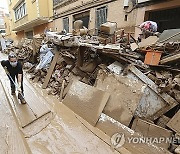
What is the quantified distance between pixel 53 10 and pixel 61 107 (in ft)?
32.3

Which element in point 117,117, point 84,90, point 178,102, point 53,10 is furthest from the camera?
point 53,10

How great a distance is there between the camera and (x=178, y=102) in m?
2.93

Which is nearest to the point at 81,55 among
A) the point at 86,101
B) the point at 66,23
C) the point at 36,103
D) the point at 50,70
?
the point at 50,70

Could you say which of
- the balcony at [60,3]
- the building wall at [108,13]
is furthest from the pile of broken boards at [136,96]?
the balcony at [60,3]

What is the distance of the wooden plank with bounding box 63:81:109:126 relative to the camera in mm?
3262

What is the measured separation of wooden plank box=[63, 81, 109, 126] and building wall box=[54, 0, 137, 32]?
382cm

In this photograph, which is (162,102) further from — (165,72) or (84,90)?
(84,90)

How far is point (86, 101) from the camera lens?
11.6 feet

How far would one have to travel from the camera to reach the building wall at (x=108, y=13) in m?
6.25

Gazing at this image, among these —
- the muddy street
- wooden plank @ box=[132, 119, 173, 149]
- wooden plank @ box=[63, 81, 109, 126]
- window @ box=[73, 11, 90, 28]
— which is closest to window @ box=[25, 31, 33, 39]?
window @ box=[73, 11, 90, 28]

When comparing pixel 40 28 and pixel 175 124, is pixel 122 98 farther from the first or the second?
pixel 40 28

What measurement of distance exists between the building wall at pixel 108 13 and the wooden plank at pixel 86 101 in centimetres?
382

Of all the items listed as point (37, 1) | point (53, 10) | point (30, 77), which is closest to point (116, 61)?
point (30, 77)

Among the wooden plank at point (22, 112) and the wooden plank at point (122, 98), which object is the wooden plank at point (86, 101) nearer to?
the wooden plank at point (122, 98)
